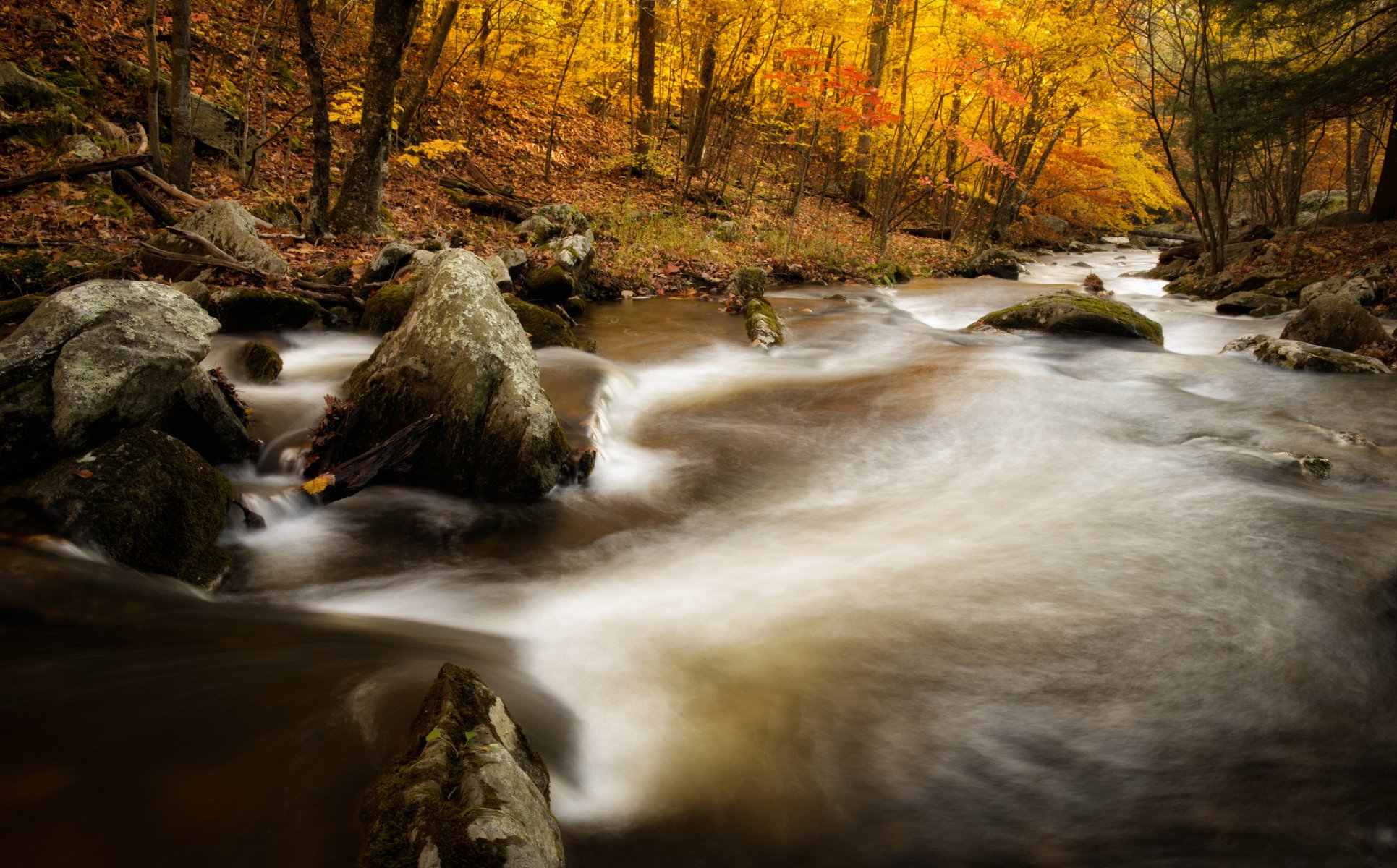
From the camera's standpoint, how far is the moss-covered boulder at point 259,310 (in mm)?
6754

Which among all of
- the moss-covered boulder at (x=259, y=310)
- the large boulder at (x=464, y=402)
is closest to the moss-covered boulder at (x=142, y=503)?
the large boulder at (x=464, y=402)

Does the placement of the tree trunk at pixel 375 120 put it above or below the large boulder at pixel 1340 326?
above

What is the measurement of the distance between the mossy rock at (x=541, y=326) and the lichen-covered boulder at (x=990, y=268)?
14.9 m

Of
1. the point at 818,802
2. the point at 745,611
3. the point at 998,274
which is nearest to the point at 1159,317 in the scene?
the point at 998,274

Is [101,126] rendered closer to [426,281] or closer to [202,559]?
[426,281]

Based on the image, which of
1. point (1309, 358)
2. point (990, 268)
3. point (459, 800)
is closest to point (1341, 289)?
point (1309, 358)

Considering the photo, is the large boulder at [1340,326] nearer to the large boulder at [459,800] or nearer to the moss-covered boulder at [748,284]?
the moss-covered boulder at [748,284]

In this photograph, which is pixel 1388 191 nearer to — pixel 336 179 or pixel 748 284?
pixel 748 284

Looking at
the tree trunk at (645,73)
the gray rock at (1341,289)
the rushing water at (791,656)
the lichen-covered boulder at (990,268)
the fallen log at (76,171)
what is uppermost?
the tree trunk at (645,73)

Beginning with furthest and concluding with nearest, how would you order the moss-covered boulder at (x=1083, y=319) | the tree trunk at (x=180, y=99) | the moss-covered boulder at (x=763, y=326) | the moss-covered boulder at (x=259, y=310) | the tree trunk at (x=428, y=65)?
the tree trunk at (x=428, y=65)
the moss-covered boulder at (x=1083, y=319)
the moss-covered boulder at (x=763, y=326)
the tree trunk at (x=180, y=99)
the moss-covered boulder at (x=259, y=310)

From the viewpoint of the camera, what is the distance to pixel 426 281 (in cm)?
510

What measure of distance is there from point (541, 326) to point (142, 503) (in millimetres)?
4768

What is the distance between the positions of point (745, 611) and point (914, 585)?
1038 millimetres

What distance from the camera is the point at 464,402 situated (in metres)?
4.53
